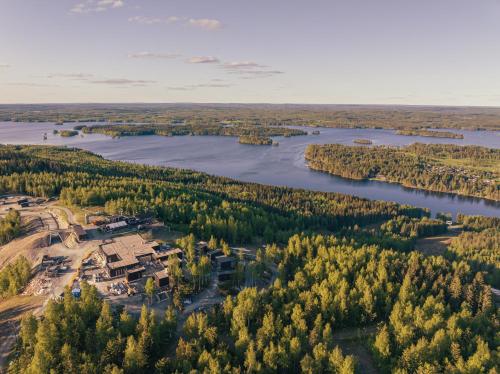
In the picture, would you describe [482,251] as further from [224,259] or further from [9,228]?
[9,228]

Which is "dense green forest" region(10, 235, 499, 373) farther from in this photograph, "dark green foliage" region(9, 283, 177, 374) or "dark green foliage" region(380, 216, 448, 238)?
"dark green foliage" region(380, 216, 448, 238)

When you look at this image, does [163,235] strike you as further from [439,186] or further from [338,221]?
[439,186]

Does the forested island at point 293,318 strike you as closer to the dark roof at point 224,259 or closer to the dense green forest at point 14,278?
the dense green forest at point 14,278

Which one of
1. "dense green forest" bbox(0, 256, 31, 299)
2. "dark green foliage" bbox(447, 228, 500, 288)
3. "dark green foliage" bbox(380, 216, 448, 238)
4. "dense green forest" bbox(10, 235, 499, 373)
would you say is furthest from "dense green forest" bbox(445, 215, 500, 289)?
"dense green forest" bbox(0, 256, 31, 299)

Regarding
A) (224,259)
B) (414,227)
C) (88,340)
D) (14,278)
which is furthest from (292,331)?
(414,227)

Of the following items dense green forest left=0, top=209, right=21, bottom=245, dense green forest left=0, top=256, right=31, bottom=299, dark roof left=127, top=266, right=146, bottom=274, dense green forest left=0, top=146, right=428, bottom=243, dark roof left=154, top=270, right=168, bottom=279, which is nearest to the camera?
dense green forest left=0, top=256, right=31, bottom=299

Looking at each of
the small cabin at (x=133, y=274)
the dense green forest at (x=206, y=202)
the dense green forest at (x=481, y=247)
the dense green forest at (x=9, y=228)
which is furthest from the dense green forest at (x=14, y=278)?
the dense green forest at (x=481, y=247)
